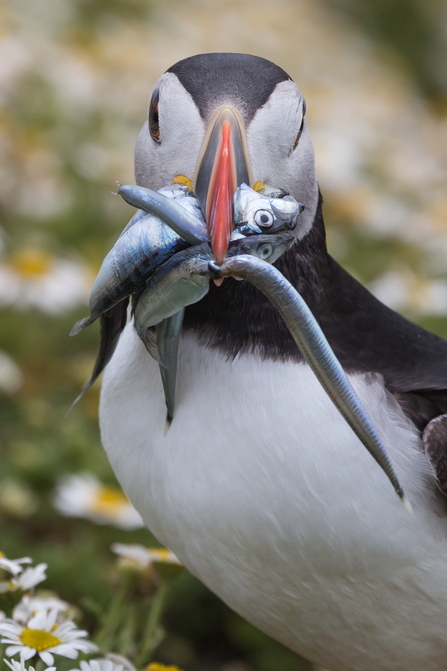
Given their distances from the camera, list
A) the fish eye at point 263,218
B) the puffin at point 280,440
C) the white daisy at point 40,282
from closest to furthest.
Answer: the fish eye at point 263,218 < the puffin at point 280,440 < the white daisy at point 40,282

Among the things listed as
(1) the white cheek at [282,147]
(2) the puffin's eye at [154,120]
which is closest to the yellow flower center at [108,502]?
(1) the white cheek at [282,147]

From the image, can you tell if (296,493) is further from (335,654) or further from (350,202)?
(350,202)

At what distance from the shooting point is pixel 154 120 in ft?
8.47

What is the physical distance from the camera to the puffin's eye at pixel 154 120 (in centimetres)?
256

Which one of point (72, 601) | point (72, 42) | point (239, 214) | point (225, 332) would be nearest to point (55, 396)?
point (72, 601)

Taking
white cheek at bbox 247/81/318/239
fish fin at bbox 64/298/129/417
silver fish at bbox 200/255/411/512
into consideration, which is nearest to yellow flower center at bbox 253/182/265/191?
white cheek at bbox 247/81/318/239

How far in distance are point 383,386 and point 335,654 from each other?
866 mm

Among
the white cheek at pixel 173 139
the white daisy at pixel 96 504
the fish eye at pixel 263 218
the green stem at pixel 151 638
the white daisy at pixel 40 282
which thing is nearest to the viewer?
the fish eye at pixel 263 218

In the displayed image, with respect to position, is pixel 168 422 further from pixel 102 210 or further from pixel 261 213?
pixel 102 210

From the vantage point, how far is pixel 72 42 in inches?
324

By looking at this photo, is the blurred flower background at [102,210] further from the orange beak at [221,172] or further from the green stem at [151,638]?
the orange beak at [221,172]

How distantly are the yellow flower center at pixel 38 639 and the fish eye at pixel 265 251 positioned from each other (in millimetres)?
1112

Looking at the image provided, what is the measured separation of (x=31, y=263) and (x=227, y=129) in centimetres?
283

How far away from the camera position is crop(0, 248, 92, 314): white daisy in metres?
4.78
